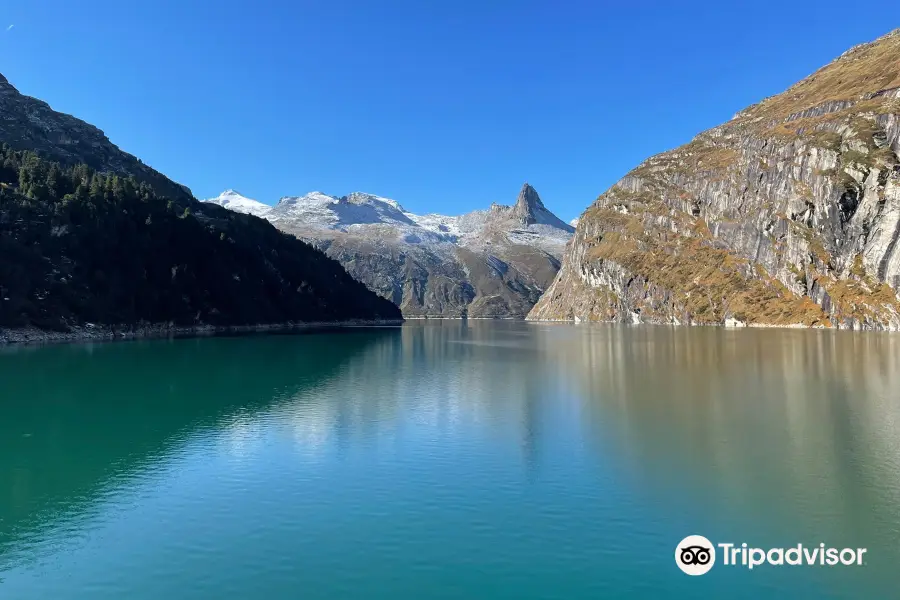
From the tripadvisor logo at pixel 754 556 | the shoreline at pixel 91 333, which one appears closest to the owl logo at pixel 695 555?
the tripadvisor logo at pixel 754 556

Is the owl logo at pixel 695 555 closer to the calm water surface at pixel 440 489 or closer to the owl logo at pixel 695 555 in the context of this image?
the owl logo at pixel 695 555

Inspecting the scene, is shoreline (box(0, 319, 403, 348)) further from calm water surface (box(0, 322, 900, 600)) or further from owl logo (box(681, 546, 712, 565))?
owl logo (box(681, 546, 712, 565))

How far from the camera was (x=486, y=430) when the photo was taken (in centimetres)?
4456

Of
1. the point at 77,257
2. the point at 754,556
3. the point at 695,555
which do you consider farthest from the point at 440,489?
the point at 77,257

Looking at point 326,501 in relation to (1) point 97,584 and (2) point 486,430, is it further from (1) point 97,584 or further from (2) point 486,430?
(2) point 486,430

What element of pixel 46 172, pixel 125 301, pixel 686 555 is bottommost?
pixel 686 555

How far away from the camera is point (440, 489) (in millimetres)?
30109

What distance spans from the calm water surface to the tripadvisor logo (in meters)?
0.54

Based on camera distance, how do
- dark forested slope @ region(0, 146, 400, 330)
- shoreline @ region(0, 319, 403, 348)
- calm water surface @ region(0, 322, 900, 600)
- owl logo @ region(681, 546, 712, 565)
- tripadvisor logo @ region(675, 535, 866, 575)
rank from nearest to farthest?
calm water surface @ region(0, 322, 900, 600)
tripadvisor logo @ region(675, 535, 866, 575)
owl logo @ region(681, 546, 712, 565)
shoreline @ region(0, 319, 403, 348)
dark forested slope @ region(0, 146, 400, 330)

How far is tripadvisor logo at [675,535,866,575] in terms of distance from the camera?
21.1 meters

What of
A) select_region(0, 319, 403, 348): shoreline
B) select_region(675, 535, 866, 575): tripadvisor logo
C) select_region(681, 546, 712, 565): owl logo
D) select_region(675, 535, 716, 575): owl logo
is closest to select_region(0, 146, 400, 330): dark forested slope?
select_region(0, 319, 403, 348): shoreline

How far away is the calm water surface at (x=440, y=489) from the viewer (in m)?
20.3

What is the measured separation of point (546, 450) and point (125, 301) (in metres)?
165

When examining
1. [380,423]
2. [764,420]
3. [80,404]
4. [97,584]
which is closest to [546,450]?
[380,423]
